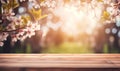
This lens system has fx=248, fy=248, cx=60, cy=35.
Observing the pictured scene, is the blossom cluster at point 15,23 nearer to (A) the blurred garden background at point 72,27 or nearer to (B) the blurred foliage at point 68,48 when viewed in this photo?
(A) the blurred garden background at point 72,27

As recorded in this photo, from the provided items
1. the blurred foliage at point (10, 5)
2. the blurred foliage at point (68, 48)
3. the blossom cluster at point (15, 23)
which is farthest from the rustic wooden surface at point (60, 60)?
the blurred foliage at point (10, 5)

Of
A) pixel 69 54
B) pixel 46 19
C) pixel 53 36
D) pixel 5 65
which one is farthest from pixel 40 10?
→ pixel 5 65

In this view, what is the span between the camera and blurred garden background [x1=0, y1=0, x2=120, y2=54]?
2102 millimetres

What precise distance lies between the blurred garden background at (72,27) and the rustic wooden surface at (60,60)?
0.09 metres

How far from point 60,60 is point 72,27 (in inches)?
14.4

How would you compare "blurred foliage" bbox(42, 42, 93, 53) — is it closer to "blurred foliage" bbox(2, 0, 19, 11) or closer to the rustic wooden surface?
the rustic wooden surface

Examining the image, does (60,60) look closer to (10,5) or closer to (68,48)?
(68,48)

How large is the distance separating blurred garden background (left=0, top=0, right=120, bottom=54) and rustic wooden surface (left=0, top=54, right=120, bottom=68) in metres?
0.09

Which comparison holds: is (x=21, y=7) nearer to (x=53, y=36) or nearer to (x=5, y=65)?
(x=53, y=36)

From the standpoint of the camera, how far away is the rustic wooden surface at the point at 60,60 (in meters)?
1.71

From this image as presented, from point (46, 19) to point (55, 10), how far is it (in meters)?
0.11

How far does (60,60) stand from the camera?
6.13 feet

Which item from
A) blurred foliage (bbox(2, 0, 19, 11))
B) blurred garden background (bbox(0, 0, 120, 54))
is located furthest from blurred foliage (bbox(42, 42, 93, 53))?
blurred foliage (bbox(2, 0, 19, 11))

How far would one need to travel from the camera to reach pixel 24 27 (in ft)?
6.92
